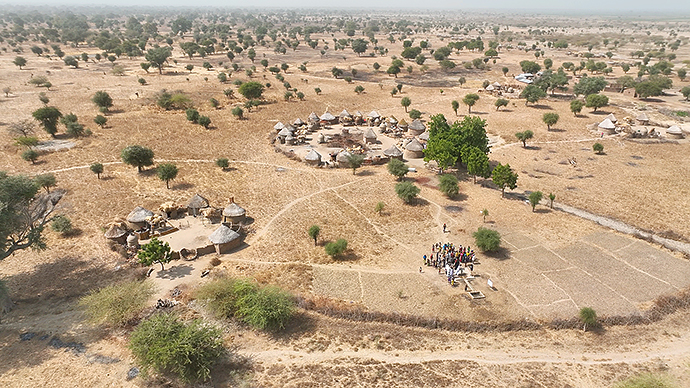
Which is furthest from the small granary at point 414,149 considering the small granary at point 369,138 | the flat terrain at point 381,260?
the small granary at point 369,138

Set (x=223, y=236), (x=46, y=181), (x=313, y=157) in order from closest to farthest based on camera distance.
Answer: (x=223, y=236) < (x=46, y=181) < (x=313, y=157)

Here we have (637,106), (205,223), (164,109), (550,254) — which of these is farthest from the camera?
(637,106)

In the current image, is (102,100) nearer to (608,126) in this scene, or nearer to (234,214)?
(234,214)

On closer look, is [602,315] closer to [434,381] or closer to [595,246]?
[595,246]

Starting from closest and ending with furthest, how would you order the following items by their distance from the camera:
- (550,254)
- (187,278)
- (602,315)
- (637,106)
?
(602,315) → (187,278) → (550,254) → (637,106)

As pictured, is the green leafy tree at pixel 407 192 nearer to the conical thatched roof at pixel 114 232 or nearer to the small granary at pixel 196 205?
the small granary at pixel 196 205

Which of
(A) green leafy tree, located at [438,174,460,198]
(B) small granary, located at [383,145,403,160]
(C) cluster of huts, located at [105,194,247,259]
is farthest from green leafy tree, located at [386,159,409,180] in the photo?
(C) cluster of huts, located at [105,194,247,259]

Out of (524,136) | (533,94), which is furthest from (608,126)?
(533,94)

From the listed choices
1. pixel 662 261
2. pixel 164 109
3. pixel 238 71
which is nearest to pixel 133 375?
pixel 662 261
